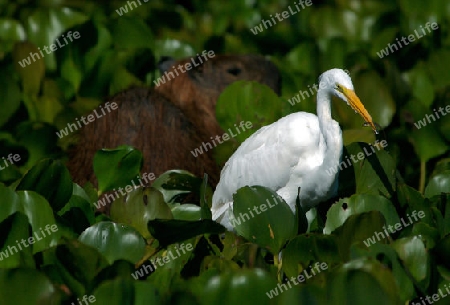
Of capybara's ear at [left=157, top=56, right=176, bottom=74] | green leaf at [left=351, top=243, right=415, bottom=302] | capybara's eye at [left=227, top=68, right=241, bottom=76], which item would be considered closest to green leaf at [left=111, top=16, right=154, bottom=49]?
capybara's ear at [left=157, top=56, right=176, bottom=74]

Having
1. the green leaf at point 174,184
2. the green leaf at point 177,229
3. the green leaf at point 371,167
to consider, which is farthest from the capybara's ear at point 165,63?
the green leaf at point 177,229

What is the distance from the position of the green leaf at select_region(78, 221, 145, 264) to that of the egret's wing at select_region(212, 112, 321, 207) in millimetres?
1032

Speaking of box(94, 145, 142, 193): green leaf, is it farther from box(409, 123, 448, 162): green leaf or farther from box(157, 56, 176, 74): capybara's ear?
box(157, 56, 176, 74): capybara's ear

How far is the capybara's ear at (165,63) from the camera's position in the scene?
6672 millimetres

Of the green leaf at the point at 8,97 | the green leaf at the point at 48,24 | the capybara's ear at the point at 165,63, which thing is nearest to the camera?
the green leaf at the point at 8,97

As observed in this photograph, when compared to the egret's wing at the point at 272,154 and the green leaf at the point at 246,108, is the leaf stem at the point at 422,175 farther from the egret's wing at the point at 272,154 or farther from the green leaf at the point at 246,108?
the egret's wing at the point at 272,154

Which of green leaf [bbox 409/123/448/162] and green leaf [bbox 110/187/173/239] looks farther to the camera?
green leaf [bbox 409/123/448/162]

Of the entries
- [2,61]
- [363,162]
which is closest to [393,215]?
[363,162]

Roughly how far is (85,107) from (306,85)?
1.44 m

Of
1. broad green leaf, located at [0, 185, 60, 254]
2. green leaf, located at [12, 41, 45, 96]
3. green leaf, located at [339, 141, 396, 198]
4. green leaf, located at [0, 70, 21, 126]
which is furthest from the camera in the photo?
green leaf, located at [12, 41, 45, 96]

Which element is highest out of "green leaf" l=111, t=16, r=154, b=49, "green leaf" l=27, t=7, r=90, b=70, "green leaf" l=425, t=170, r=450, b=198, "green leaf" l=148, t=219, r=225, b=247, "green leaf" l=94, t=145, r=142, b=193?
"green leaf" l=27, t=7, r=90, b=70

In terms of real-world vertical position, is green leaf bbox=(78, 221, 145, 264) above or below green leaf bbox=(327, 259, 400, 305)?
above

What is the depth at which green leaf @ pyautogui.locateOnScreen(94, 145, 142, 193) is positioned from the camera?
446 cm

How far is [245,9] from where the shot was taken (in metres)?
8.82
